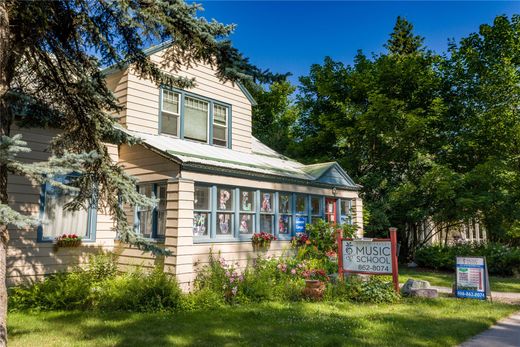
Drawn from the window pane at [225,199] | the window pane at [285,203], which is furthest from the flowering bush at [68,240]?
the window pane at [285,203]

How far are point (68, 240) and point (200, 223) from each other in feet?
10.5

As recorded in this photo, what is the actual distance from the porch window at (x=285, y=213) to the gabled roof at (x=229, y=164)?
68 cm

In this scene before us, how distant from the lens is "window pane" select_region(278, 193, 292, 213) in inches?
504

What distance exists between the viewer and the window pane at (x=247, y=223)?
37.8 feet

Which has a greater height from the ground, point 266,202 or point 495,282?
point 266,202

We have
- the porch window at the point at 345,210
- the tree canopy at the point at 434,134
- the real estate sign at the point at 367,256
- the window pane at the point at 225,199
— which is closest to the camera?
the real estate sign at the point at 367,256

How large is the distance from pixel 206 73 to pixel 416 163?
10682mm

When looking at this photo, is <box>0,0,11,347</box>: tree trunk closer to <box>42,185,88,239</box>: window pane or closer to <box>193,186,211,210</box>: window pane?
<box>42,185,88,239</box>: window pane

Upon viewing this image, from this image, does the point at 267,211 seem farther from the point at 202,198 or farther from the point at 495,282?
the point at 495,282

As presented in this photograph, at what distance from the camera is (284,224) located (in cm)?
1284

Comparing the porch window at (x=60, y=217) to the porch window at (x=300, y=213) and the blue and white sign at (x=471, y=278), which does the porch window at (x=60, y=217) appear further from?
the blue and white sign at (x=471, y=278)

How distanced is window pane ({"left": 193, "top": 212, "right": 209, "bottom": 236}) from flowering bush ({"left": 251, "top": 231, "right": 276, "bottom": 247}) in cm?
149

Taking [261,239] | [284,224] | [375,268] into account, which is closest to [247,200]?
[261,239]

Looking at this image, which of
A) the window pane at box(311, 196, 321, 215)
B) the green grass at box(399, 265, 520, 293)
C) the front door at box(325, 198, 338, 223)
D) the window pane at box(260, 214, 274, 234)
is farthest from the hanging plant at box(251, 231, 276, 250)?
the green grass at box(399, 265, 520, 293)
